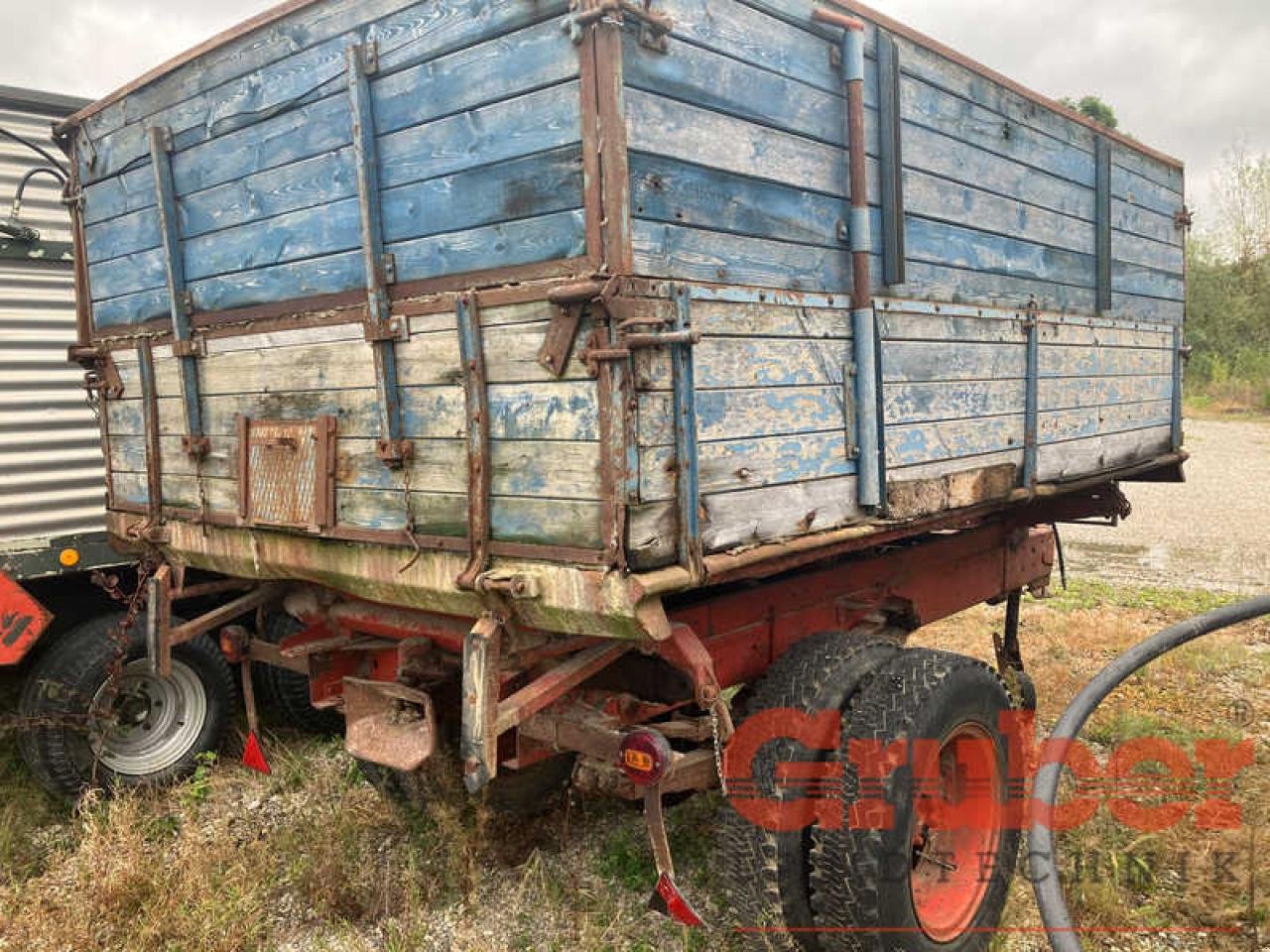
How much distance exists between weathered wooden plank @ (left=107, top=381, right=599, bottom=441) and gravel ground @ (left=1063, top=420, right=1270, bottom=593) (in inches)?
304

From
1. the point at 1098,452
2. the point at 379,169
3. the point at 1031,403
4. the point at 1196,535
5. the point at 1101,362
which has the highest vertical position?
the point at 379,169

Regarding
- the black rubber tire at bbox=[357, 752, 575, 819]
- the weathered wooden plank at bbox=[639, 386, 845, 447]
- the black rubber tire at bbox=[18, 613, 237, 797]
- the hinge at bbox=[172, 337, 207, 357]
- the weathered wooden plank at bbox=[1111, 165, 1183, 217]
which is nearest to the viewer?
the weathered wooden plank at bbox=[639, 386, 845, 447]

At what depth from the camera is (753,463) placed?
8.37 ft

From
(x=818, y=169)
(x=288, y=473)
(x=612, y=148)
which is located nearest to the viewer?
(x=612, y=148)

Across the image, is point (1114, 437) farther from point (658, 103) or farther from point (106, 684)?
point (106, 684)

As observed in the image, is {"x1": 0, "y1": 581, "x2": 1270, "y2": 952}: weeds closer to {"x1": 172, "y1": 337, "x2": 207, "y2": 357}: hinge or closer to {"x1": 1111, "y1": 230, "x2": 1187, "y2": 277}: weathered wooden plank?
{"x1": 172, "y1": 337, "x2": 207, "y2": 357}: hinge

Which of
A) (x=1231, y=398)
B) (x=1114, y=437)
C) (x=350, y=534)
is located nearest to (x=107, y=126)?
(x=350, y=534)

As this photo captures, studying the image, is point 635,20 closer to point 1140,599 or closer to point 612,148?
point 612,148

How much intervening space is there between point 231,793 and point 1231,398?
2866cm

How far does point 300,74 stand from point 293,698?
3.34 meters

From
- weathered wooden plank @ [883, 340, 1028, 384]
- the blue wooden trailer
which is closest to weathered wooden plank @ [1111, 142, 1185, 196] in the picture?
the blue wooden trailer

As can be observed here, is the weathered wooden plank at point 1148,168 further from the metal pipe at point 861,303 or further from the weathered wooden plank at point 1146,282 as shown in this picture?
the metal pipe at point 861,303

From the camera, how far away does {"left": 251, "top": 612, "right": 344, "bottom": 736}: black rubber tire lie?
497 centimetres

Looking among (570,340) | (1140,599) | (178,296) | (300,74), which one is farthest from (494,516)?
(1140,599)
